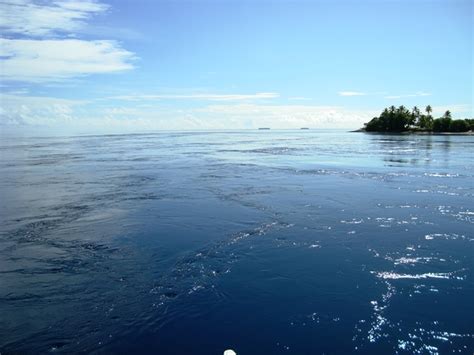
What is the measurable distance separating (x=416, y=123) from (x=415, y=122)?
0.87 metres

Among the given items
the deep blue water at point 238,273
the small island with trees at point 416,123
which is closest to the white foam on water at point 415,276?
the deep blue water at point 238,273

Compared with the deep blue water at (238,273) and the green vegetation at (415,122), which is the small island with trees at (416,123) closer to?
the green vegetation at (415,122)

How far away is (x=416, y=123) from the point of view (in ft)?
512

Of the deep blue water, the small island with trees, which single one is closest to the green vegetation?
the small island with trees

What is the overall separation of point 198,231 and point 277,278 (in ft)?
16.6

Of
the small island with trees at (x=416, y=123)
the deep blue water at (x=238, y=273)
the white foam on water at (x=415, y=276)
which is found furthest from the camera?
the small island with trees at (x=416, y=123)

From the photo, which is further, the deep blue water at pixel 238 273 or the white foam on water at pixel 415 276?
the white foam on water at pixel 415 276

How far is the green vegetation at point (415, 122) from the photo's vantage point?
138m

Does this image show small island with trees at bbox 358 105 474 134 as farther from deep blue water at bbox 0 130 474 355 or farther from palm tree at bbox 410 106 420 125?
deep blue water at bbox 0 130 474 355

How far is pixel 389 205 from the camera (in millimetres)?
19531

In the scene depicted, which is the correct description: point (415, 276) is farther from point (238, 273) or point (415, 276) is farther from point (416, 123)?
point (416, 123)

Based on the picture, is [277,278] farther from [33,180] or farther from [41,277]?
[33,180]

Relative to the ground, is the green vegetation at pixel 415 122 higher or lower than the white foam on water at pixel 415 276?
higher

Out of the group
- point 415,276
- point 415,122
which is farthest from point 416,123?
point 415,276
